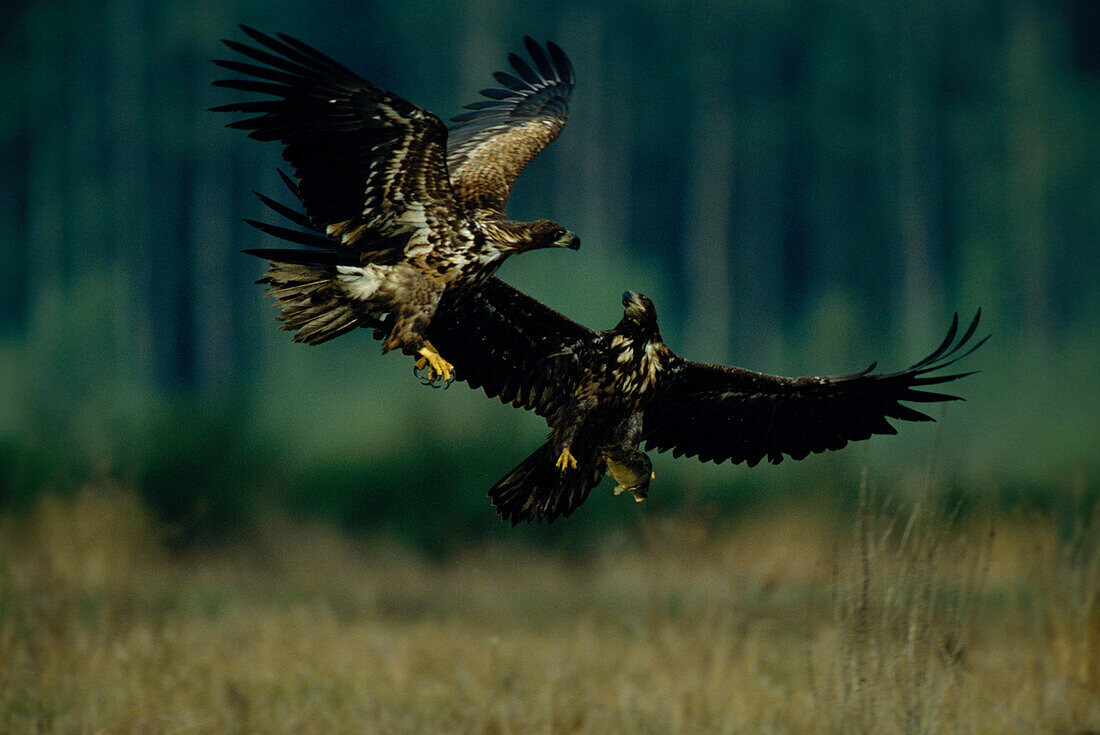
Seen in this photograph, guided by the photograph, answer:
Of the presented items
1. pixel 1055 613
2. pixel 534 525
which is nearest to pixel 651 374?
pixel 1055 613

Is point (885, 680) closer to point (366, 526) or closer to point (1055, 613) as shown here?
point (1055, 613)

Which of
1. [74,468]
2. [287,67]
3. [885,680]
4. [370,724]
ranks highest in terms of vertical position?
[287,67]

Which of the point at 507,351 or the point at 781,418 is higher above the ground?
the point at 507,351

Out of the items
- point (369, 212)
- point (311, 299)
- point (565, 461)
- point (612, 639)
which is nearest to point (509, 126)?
point (369, 212)

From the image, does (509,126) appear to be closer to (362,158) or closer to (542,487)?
(362,158)

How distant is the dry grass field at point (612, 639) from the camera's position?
4.96 metres

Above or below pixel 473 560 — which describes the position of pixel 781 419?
above

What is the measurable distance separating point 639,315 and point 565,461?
48cm

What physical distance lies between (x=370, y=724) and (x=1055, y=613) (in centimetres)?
389

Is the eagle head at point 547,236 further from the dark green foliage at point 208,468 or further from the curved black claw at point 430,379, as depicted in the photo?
the dark green foliage at point 208,468

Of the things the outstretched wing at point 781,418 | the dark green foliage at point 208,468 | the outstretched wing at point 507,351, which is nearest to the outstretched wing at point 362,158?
the outstretched wing at point 507,351

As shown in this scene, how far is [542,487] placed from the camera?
3.16m

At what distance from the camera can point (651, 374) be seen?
3.22 metres

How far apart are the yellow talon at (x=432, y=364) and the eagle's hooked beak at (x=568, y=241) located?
586 mm
